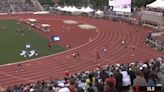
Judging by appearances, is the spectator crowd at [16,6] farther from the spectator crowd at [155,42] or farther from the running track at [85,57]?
the spectator crowd at [155,42]

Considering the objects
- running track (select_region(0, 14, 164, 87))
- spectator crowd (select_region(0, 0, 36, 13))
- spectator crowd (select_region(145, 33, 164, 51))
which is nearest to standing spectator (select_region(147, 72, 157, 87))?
running track (select_region(0, 14, 164, 87))

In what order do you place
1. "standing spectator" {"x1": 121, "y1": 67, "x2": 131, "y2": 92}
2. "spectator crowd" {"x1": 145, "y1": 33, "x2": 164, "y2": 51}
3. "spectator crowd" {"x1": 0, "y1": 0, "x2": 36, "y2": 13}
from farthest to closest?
"spectator crowd" {"x1": 0, "y1": 0, "x2": 36, "y2": 13}
"spectator crowd" {"x1": 145, "y1": 33, "x2": 164, "y2": 51}
"standing spectator" {"x1": 121, "y1": 67, "x2": 131, "y2": 92}

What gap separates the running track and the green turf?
1.46 m

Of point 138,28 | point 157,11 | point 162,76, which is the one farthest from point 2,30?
point 162,76

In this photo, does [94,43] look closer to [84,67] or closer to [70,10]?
[84,67]

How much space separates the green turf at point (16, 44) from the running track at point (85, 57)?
146cm

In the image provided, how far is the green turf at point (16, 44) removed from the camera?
32.0 meters

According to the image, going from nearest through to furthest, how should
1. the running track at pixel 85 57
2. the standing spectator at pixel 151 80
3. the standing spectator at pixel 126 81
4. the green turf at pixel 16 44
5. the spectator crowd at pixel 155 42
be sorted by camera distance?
the standing spectator at pixel 151 80 → the standing spectator at pixel 126 81 → the running track at pixel 85 57 → the green turf at pixel 16 44 → the spectator crowd at pixel 155 42

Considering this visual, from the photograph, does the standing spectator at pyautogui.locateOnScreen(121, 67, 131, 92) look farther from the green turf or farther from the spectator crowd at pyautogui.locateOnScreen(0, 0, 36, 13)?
the spectator crowd at pyautogui.locateOnScreen(0, 0, 36, 13)

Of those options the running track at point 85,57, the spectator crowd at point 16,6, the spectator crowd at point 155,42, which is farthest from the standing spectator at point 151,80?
the spectator crowd at point 16,6

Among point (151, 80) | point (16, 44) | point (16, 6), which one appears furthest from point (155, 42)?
point (16, 6)

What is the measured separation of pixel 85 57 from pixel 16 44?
874cm

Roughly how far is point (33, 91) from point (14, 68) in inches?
526

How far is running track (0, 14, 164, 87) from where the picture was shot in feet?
87.8
